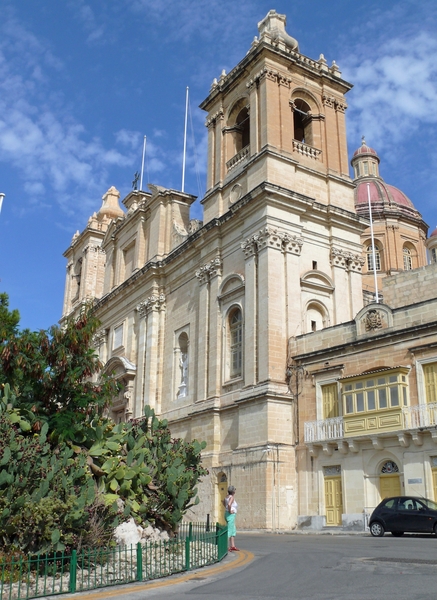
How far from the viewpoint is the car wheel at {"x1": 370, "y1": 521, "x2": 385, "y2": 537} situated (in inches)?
706

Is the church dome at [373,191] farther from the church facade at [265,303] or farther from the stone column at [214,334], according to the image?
the stone column at [214,334]

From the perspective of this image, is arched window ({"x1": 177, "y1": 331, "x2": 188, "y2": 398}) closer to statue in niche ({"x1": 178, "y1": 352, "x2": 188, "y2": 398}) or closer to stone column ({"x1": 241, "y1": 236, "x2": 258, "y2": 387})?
statue in niche ({"x1": 178, "y1": 352, "x2": 188, "y2": 398})

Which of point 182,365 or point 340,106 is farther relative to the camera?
point 182,365

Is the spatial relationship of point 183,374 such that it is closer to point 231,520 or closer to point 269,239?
point 269,239

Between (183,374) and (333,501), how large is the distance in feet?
39.0

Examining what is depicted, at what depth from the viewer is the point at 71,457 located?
524 inches

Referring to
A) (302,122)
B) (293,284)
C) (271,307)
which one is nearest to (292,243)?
(293,284)

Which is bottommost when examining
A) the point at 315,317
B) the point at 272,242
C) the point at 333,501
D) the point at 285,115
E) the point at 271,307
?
the point at 333,501

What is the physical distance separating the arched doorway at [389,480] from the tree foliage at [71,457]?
8.05 metres

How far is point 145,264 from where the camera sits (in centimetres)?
3659

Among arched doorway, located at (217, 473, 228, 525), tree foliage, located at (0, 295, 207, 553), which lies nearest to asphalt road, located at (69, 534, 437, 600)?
tree foliage, located at (0, 295, 207, 553)

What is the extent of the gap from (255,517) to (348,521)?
364 cm

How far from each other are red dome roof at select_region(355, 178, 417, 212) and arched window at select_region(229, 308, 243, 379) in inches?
943

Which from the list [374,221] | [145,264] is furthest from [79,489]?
[374,221]
